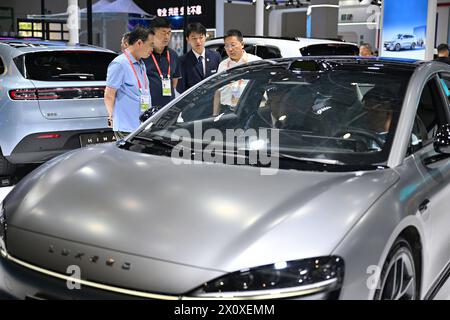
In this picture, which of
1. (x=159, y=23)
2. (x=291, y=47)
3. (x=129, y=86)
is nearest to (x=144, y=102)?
(x=129, y=86)

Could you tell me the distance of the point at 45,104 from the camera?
17.1 ft

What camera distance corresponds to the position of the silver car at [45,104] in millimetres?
5152

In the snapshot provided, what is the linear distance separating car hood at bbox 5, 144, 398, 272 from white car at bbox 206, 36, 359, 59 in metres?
6.40

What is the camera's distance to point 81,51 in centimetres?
583

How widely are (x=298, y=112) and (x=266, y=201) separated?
110cm

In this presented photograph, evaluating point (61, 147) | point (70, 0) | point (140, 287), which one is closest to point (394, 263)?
point (140, 287)

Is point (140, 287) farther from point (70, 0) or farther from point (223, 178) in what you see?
point (70, 0)

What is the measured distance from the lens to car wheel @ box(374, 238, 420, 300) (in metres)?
2.13

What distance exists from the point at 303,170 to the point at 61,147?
3.40 meters

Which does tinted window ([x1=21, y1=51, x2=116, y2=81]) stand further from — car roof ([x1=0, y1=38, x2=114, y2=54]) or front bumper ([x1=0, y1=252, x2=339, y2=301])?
front bumper ([x1=0, y1=252, x2=339, y2=301])

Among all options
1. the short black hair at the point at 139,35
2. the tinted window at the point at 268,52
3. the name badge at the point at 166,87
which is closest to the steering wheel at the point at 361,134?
the short black hair at the point at 139,35

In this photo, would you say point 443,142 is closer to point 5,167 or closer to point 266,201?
point 266,201

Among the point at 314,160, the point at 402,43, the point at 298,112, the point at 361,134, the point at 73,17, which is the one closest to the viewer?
the point at 314,160

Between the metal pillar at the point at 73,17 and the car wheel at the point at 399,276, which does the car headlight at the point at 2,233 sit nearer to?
the car wheel at the point at 399,276
